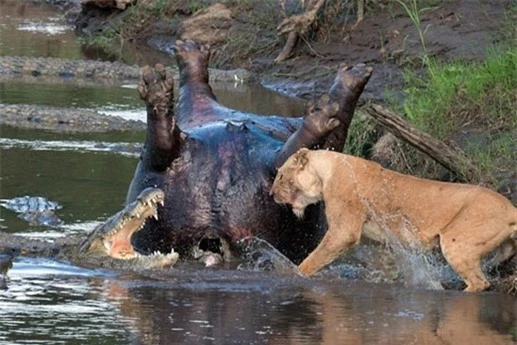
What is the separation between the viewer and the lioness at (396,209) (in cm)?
838

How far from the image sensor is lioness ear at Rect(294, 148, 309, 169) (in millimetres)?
8961

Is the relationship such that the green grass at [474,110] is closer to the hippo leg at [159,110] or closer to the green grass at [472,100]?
the green grass at [472,100]

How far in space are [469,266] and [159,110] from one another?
6.96 feet

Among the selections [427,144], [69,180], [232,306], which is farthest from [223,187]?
[69,180]

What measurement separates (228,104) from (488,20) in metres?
3.01

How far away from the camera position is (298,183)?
29.5 ft

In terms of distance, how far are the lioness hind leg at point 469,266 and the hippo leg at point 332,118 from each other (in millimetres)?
1322

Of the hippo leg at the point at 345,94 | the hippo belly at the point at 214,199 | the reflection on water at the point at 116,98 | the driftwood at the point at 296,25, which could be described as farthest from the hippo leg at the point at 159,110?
the driftwood at the point at 296,25

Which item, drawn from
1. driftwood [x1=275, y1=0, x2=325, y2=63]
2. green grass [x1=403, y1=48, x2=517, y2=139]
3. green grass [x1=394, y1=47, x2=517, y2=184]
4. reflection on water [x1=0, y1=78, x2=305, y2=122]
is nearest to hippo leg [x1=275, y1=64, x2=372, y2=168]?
green grass [x1=394, y1=47, x2=517, y2=184]

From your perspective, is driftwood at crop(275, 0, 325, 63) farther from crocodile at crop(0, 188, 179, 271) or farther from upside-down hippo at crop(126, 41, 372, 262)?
crocodile at crop(0, 188, 179, 271)

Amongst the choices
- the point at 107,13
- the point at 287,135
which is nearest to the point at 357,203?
the point at 287,135

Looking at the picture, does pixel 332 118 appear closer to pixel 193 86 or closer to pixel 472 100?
pixel 193 86

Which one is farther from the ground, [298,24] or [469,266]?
[298,24]

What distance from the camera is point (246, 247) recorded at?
31.1ft
